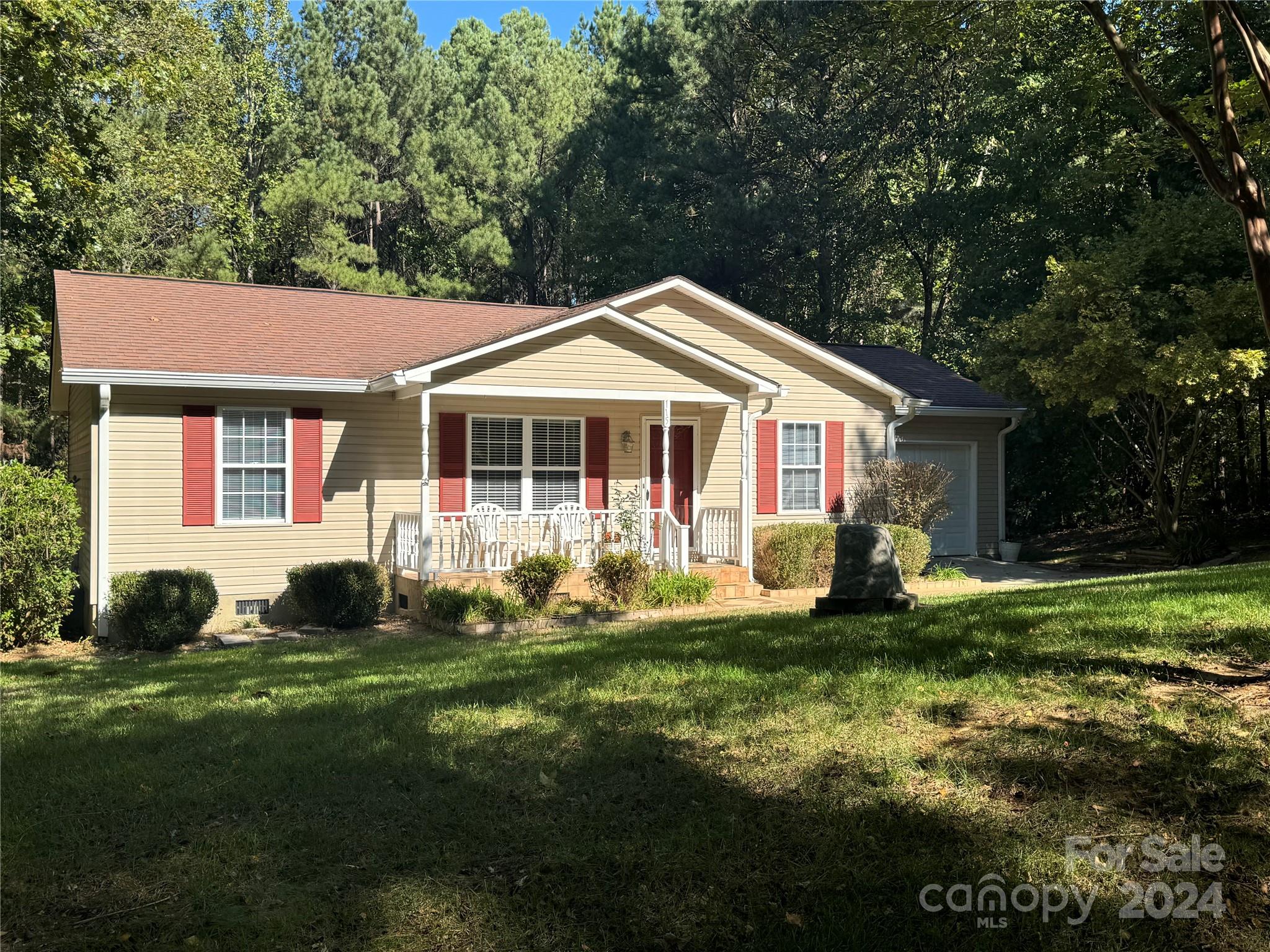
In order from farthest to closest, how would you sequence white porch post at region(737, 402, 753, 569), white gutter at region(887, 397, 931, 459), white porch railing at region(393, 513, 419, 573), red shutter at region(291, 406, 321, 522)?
white gutter at region(887, 397, 931, 459)
white porch post at region(737, 402, 753, 569)
white porch railing at region(393, 513, 419, 573)
red shutter at region(291, 406, 321, 522)

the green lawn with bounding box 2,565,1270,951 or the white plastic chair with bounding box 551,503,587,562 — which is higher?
the white plastic chair with bounding box 551,503,587,562

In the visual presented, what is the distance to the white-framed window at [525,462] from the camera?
1423cm

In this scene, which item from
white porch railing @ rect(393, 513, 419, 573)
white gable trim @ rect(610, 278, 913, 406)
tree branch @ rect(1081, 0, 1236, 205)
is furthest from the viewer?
white gable trim @ rect(610, 278, 913, 406)

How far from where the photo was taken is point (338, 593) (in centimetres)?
1238

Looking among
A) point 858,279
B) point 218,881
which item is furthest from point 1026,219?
point 218,881

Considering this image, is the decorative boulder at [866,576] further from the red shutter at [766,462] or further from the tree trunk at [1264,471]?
the tree trunk at [1264,471]

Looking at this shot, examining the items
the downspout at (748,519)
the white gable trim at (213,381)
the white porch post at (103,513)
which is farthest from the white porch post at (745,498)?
the white porch post at (103,513)

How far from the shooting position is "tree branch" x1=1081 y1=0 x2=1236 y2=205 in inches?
207

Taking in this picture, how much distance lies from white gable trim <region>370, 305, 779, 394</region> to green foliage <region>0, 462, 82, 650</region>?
3.89 m

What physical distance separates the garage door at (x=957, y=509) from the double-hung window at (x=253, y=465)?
1148 cm

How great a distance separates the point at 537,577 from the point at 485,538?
56.0 inches

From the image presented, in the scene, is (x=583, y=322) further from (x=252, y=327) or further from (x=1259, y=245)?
(x=1259, y=245)

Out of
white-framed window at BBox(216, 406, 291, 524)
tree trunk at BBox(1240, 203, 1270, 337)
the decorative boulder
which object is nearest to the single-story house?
white-framed window at BBox(216, 406, 291, 524)

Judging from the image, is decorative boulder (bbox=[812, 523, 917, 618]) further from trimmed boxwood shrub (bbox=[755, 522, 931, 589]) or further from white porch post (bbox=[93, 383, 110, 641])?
white porch post (bbox=[93, 383, 110, 641])
